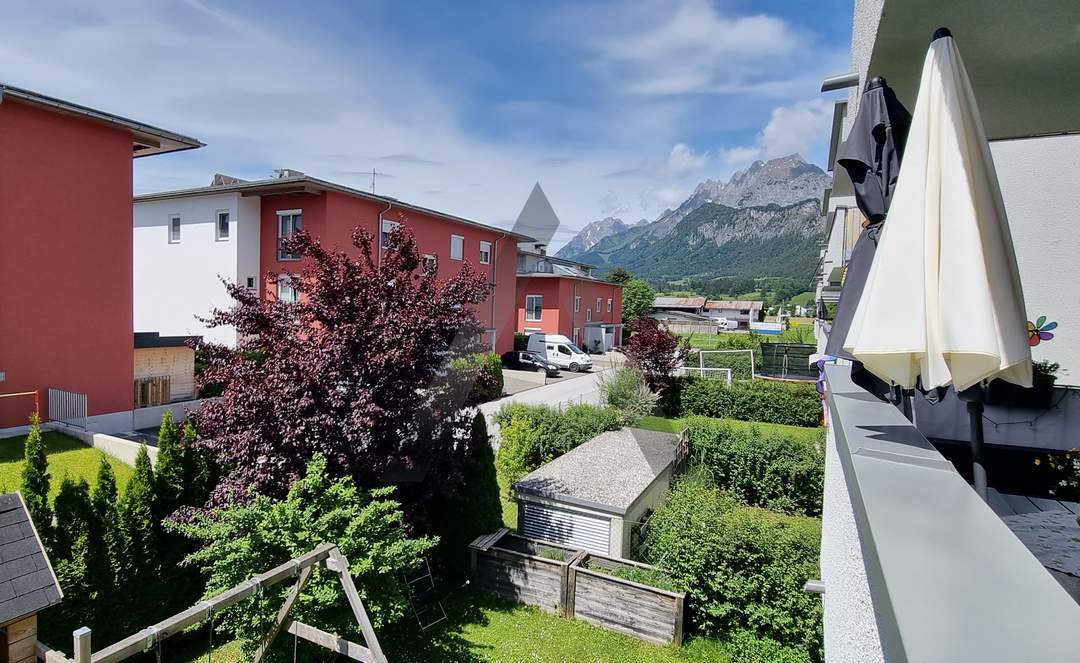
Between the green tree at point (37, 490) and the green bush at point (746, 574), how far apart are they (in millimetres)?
7562

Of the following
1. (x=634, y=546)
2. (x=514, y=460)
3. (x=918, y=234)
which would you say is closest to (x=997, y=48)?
(x=918, y=234)

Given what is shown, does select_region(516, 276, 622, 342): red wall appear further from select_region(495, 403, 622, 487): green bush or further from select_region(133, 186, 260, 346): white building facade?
select_region(495, 403, 622, 487): green bush

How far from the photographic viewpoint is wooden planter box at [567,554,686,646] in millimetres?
6973

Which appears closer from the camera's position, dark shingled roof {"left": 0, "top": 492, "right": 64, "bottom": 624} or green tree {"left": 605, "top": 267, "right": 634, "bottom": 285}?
dark shingled roof {"left": 0, "top": 492, "right": 64, "bottom": 624}

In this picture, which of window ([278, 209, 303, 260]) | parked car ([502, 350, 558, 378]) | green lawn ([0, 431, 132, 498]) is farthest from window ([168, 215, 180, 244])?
parked car ([502, 350, 558, 378])

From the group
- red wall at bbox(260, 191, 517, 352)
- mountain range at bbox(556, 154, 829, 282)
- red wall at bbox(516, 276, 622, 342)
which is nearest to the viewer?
red wall at bbox(260, 191, 517, 352)

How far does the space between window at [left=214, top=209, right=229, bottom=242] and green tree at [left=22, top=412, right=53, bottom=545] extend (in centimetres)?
1715

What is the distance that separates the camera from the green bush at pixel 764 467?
38.1ft

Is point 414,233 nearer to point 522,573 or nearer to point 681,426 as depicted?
point 522,573

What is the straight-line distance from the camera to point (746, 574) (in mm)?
6977

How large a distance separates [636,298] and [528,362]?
31.2 metres

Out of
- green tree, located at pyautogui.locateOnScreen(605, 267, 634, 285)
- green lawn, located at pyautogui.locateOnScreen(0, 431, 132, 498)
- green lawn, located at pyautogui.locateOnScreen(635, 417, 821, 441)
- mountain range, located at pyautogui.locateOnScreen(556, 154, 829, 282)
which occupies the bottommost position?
green lawn, located at pyautogui.locateOnScreen(635, 417, 821, 441)

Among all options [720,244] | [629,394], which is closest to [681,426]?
[629,394]

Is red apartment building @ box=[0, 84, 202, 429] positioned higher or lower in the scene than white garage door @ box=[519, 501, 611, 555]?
higher
